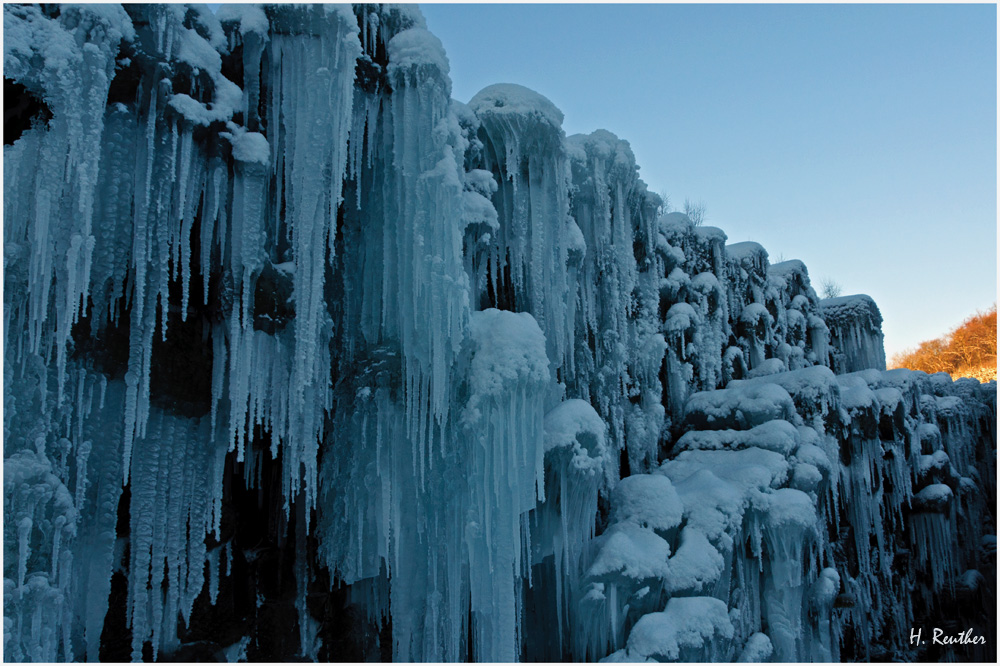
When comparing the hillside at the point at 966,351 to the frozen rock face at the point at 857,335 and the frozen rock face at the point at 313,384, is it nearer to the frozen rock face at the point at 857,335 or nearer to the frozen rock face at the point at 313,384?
the frozen rock face at the point at 857,335

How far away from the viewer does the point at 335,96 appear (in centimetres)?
455

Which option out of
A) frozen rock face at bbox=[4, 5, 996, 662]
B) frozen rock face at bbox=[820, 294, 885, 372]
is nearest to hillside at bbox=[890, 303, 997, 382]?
frozen rock face at bbox=[820, 294, 885, 372]

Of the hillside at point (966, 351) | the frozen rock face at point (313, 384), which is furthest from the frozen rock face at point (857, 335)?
the hillside at point (966, 351)

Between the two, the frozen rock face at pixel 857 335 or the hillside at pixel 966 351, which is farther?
the hillside at pixel 966 351

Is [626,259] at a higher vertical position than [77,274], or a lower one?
higher

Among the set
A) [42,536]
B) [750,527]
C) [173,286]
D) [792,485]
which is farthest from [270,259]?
[792,485]

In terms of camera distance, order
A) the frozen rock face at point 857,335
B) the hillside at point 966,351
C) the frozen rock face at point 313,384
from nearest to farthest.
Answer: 1. the frozen rock face at point 313,384
2. the frozen rock face at point 857,335
3. the hillside at point 966,351

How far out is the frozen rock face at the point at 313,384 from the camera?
12.3 feet

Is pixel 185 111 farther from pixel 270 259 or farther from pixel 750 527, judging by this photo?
pixel 750 527

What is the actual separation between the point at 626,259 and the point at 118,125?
5990 millimetres

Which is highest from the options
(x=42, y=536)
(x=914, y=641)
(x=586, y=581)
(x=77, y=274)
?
(x=77, y=274)

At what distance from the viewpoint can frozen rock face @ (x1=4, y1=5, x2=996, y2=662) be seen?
3750 mm

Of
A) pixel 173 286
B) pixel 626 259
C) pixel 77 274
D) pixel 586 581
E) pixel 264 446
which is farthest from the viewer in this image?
pixel 626 259

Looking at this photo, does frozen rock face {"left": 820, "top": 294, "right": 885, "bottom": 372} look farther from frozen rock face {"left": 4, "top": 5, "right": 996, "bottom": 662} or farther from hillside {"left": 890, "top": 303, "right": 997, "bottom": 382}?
hillside {"left": 890, "top": 303, "right": 997, "bottom": 382}
